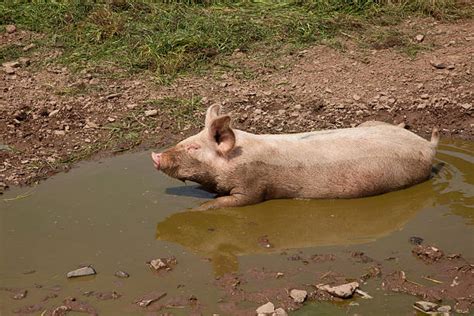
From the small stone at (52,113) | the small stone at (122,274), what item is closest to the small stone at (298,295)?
the small stone at (122,274)

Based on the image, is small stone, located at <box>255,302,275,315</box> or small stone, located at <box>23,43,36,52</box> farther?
small stone, located at <box>23,43,36,52</box>

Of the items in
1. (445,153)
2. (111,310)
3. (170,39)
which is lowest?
(111,310)

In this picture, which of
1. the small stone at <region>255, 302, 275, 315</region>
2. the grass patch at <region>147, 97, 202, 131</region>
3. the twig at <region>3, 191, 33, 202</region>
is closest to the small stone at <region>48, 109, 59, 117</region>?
the grass patch at <region>147, 97, 202, 131</region>

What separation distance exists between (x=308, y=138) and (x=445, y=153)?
61.4 inches

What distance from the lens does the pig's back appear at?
7.14 metres

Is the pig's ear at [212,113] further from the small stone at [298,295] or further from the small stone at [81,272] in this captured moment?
the small stone at [298,295]

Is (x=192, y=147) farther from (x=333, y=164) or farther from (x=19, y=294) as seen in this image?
(x=19, y=294)

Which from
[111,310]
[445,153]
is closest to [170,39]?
[445,153]

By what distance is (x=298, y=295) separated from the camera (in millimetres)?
5355

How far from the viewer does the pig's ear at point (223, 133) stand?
23.3 feet

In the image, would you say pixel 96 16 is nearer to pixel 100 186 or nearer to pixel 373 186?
pixel 100 186

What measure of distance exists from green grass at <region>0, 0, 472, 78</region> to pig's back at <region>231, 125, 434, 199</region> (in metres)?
2.77

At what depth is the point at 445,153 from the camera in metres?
8.07

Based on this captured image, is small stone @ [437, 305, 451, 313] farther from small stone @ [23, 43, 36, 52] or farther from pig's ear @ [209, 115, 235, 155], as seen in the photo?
small stone @ [23, 43, 36, 52]
